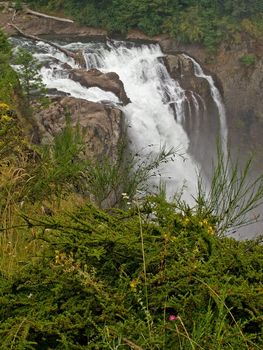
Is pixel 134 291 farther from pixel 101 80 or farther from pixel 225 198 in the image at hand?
pixel 101 80

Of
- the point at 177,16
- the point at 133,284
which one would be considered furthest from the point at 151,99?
the point at 133,284

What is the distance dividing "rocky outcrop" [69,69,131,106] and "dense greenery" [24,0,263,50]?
18.3ft

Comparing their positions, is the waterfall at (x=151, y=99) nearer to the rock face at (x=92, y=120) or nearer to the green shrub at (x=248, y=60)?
the rock face at (x=92, y=120)

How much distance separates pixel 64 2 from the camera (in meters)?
23.4

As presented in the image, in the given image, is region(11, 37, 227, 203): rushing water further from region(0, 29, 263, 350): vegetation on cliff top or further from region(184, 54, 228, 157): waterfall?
region(0, 29, 263, 350): vegetation on cliff top

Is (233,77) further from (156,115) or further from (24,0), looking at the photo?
(24,0)

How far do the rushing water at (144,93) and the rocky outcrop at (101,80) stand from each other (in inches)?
8.2

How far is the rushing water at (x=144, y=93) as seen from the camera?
1636 centimetres

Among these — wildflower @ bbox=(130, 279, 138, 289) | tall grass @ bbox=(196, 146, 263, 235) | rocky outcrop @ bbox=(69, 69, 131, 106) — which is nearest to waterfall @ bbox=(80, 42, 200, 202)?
rocky outcrop @ bbox=(69, 69, 131, 106)

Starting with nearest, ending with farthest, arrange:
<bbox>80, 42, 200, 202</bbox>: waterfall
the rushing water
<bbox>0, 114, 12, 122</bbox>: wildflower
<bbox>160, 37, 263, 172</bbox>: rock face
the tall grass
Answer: the tall grass, <bbox>0, 114, 12, 122</bbox>: wildflower, the rushing water, <bbox>80, 42, 200, 202</bbox>: waterfall, <bbox>160, 37, 263, 172</bbox>: rock face

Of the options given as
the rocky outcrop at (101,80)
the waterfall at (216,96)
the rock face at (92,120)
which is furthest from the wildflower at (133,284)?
the waterfall at (216,96)

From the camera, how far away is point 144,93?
1816 centimetres

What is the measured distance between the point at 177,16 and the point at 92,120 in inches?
443

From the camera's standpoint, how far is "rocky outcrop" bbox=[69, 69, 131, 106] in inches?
646
